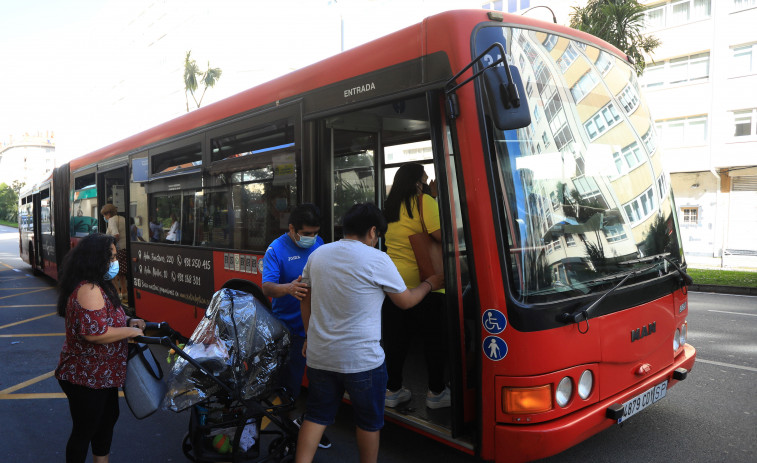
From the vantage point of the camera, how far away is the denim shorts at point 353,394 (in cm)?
285

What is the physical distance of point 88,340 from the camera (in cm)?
291

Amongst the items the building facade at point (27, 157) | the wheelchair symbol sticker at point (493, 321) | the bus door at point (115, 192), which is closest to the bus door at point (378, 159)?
the wheelchair symbol sticker at point (493, 321)

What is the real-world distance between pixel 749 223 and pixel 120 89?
67390 mm

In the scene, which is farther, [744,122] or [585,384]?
[744,122]

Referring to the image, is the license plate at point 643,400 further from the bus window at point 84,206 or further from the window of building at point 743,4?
the window of building at point 743,4

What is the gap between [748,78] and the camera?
2034 centimetres

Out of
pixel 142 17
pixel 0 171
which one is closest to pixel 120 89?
pixel 142 17

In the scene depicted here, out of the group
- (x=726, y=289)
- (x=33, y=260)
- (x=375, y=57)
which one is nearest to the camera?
(x=375, y=57)

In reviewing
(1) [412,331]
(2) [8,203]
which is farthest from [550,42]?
(2) [8,203]

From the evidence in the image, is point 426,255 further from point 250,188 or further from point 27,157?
point 27,157

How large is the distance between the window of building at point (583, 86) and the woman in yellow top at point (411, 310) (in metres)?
1.13

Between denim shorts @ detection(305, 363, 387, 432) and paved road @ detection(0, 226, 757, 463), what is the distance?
95 centimetres

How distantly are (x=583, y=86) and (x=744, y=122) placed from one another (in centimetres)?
2143

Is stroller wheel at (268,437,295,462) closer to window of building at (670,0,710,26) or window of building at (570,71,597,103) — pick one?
window of building at (570,71,597,103)
